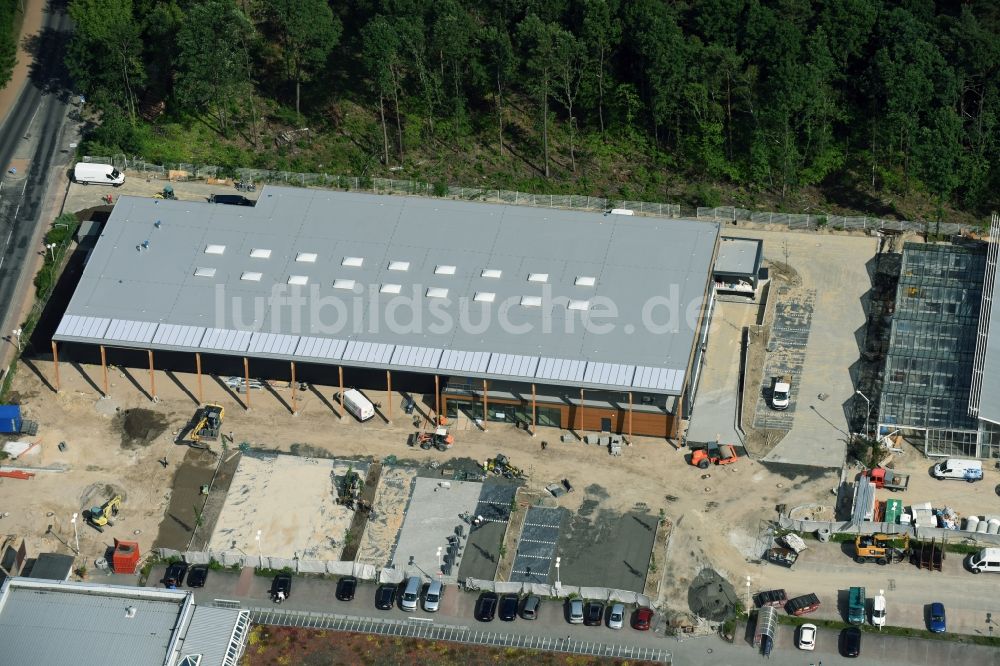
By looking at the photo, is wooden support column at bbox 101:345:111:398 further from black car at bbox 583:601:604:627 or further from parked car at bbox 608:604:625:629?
parked car at bbox 608:604:625:629

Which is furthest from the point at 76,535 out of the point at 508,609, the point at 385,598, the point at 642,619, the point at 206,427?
the point at 642,619

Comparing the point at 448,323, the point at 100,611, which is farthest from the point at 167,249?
the point at 100,611

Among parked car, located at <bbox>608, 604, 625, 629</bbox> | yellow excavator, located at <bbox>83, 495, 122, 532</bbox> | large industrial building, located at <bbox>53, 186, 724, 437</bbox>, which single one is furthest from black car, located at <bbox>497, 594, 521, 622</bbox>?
yellow excavator, located at <bbox>83, 495, 122, 532</bbox>

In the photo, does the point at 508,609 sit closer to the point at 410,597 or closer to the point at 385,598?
the point at 410,597

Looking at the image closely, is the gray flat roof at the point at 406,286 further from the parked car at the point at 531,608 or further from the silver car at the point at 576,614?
the silver car at the point at 576,614

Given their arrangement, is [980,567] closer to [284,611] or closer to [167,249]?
[284,611]
